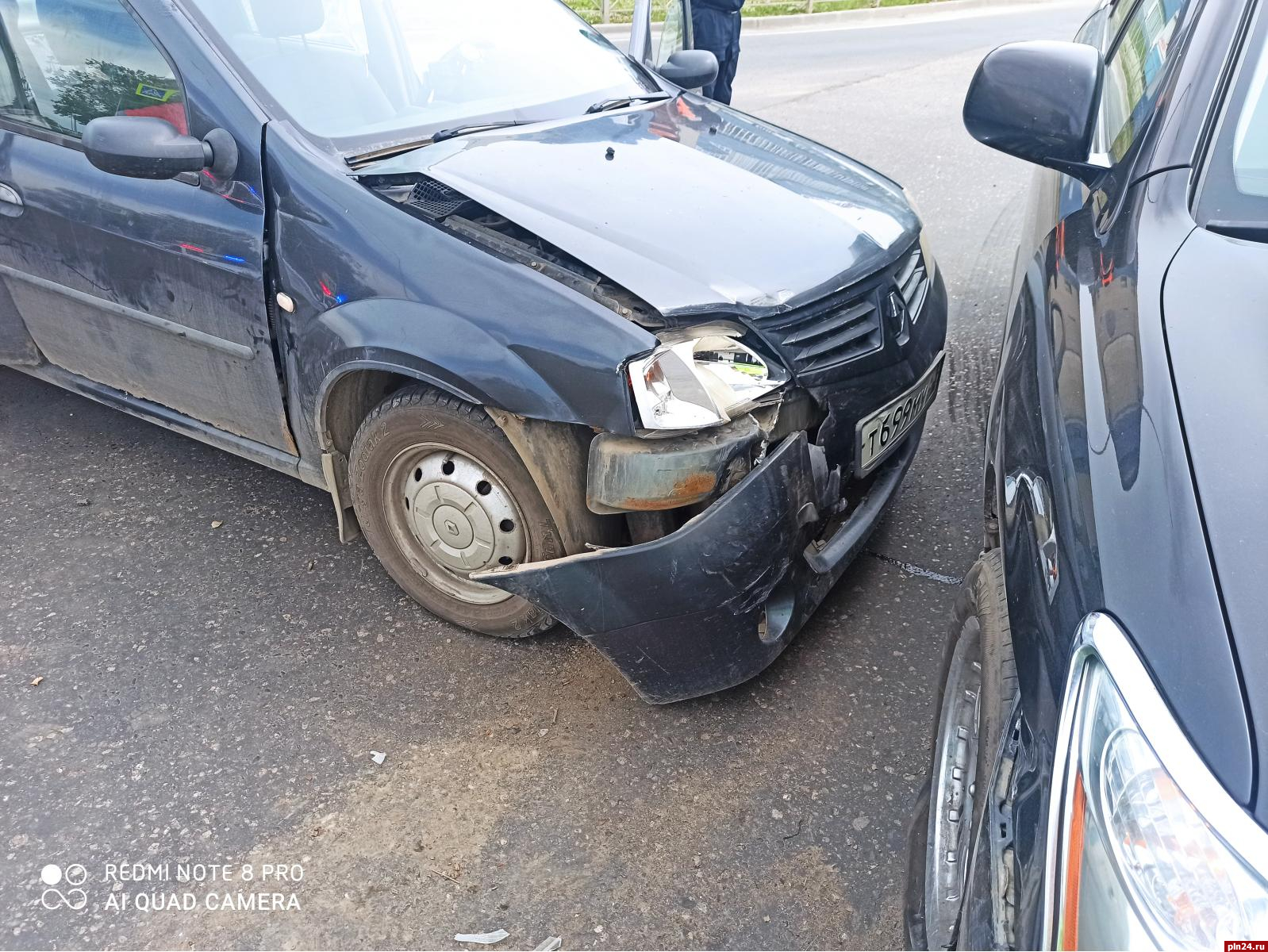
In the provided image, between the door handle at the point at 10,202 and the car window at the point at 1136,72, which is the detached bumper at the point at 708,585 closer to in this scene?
the car window at the point at 1136,72

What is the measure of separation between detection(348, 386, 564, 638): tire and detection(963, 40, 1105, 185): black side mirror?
1.30 metres

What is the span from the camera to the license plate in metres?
2.51

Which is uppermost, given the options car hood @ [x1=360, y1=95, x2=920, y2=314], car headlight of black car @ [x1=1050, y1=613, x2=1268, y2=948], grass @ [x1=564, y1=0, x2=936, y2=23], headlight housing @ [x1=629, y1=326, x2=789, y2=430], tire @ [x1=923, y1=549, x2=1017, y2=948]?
car hood @ [x1=360, y1=95, x2=920, y2=314]

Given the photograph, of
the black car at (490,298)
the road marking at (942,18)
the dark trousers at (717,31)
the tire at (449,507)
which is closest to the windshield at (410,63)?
the black car at (490,298)

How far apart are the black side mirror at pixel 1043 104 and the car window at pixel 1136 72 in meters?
0.08

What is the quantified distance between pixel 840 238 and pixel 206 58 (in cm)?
172

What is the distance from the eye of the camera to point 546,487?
2.33m

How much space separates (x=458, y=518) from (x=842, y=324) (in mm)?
1089

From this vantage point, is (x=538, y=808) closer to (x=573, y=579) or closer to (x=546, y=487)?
(x=573, y=579)

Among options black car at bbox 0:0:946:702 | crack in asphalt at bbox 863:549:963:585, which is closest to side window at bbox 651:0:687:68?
black car at bbox 0:0:946:702

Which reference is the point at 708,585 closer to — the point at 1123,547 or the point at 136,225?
the point at 1123,547

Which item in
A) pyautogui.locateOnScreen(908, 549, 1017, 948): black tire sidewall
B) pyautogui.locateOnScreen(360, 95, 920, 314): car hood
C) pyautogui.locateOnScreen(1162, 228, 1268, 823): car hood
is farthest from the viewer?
pyautogui.locateOnScreen(360, 95, 920, 314): car hood

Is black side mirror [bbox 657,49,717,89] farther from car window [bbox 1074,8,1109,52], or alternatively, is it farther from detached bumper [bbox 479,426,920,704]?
detached bumper [bbox 479,426,920,704]

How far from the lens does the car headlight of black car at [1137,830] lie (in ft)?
3.12
